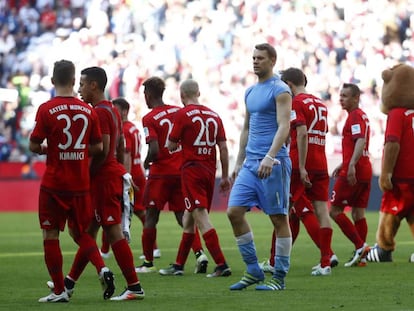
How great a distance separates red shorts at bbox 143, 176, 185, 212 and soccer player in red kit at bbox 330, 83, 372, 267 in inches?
82.9

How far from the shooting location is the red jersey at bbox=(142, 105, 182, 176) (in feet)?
44.1

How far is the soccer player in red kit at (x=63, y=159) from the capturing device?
9.62 m

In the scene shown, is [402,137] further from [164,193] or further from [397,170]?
[164,193]

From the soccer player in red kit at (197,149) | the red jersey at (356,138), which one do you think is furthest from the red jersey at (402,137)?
the soccer player in red kit at (197,149)

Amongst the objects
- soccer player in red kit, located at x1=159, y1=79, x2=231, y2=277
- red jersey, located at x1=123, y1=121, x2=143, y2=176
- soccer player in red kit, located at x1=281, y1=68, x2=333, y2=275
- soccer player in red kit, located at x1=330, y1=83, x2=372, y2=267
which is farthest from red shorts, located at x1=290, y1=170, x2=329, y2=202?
red jersey, located at x1=123, y1=121, x2=143, y2=176

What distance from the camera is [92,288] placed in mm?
11336

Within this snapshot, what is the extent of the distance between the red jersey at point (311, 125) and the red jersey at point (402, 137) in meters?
0.82

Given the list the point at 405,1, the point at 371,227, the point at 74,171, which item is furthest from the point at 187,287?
the point at 405,1

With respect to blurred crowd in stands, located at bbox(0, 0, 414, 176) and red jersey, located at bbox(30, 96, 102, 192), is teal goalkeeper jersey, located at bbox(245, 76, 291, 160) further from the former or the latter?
blurred crowd in stands, located at bbox(0, 0, 414, 176)

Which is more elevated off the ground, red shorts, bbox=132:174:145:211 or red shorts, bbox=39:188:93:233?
red shorts, bbox=39:188:93:233

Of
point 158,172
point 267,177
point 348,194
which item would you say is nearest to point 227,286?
point 267,177

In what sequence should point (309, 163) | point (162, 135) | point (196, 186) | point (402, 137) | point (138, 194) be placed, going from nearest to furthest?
1. point (196, 186)
2. point (309, 163)
3. point (402, 137)
4. point (162, 135)
5. point (138, 194)

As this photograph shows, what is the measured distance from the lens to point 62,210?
9758mm

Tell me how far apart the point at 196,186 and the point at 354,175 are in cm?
264
